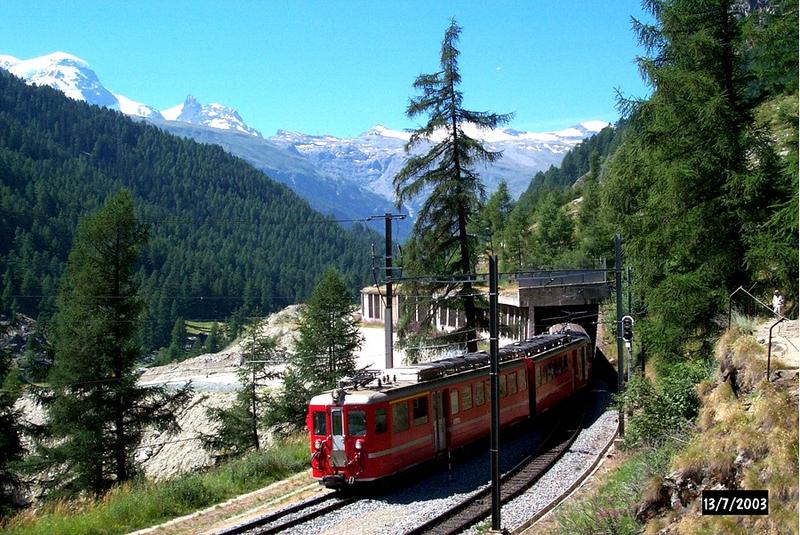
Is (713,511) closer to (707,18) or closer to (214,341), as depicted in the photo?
(707,18)

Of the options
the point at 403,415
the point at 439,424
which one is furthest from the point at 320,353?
the point at 403,415

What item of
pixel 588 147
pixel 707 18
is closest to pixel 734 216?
pixel 707 18

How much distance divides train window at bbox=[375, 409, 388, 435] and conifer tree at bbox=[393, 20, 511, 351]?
28.7 feet

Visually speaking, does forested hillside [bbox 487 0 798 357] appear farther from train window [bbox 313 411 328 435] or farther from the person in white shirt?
train window [bbox 313 411 328 435]

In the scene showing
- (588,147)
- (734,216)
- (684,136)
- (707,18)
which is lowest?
(734,216)

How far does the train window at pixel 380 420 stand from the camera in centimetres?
1698

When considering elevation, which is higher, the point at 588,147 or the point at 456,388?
the point at 588,147

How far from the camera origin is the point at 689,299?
17016 millimetres

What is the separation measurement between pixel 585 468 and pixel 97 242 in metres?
18.1

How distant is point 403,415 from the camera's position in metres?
17.7

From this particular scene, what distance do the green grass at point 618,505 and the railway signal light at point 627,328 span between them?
23.6ft

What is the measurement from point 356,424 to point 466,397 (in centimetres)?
435

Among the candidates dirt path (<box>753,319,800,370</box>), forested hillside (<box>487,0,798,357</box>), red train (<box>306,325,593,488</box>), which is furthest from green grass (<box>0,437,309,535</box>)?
dirt path (<box>753,319,800,370</box>)
